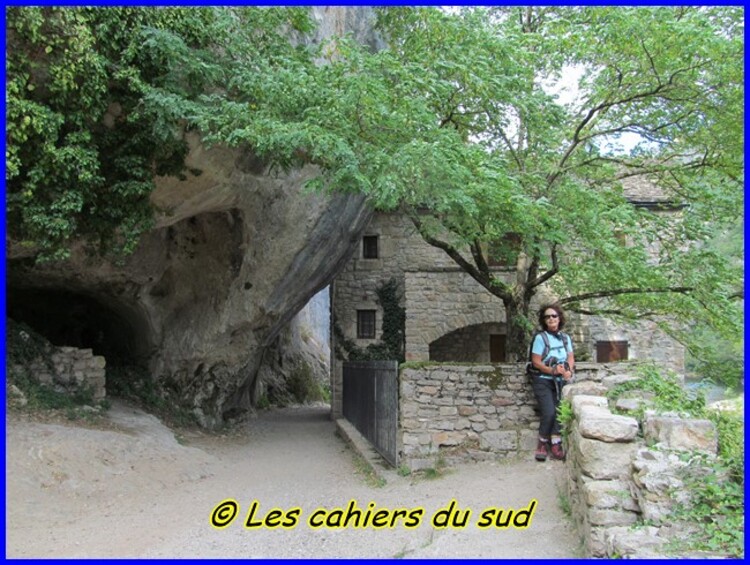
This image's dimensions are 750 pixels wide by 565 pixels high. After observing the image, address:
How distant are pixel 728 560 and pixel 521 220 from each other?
544cm

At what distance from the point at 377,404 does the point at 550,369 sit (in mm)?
3340

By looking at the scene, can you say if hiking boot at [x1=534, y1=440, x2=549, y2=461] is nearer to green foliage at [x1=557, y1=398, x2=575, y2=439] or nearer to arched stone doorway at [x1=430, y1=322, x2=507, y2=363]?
green foliage at [x1=557, y1=398, x2=575, y2=439]

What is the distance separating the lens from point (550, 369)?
677 cm

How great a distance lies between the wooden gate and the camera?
8141mm

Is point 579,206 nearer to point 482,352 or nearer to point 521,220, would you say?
point 521,220

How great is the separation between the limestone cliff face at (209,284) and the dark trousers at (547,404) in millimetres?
5640

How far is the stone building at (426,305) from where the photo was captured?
15125mm

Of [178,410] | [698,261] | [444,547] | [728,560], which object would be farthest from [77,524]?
[698,261]

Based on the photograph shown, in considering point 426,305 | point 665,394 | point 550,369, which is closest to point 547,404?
point 550,369

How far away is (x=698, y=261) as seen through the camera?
903cm

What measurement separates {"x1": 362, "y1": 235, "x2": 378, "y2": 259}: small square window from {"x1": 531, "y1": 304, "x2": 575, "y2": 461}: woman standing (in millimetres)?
9986

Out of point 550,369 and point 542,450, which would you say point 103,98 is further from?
point 542,450

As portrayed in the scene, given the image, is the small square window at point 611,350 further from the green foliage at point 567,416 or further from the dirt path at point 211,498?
the green foliage at point 567,416

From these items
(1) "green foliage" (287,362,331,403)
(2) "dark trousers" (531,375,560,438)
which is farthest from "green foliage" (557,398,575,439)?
(1) "green foliage" (287,362,331,403)
